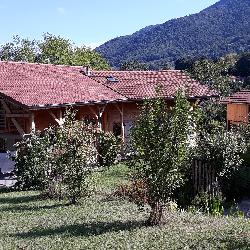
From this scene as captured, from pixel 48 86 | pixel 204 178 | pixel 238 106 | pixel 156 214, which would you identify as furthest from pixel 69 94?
pixel 238 106

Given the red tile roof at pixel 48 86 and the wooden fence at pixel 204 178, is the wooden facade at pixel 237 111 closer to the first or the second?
the red tile roof at pixel 48 86

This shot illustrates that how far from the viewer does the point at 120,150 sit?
23234 mm

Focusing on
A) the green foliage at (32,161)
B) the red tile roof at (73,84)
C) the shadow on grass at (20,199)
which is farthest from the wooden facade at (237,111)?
the shadow on grass at (20,199)

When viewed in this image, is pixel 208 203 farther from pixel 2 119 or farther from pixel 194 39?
pixel 194 39

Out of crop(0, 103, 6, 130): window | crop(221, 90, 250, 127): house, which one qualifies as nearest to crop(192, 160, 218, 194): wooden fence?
crop(0, 103, 6, 130): window

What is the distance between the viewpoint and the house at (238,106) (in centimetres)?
3938

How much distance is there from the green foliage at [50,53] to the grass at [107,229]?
128ft

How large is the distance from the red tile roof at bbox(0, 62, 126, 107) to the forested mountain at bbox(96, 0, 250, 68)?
13021 centimetres

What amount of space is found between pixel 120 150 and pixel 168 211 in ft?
39.5

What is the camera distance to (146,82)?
29.3 m

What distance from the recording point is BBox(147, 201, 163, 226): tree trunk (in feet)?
31.7

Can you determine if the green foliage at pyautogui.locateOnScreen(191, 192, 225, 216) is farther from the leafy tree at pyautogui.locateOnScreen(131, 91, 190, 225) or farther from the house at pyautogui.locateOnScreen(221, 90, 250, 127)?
the house at pyautogui.locateOnScreen(221, 90, 250, 127)

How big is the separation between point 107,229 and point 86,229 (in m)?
0.46

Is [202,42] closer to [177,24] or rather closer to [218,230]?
[177,24]
